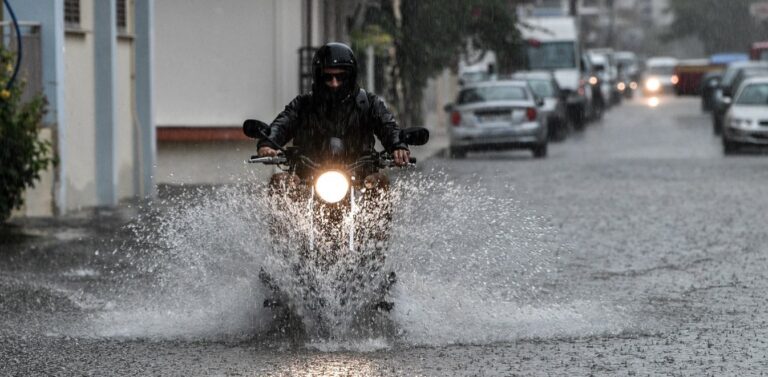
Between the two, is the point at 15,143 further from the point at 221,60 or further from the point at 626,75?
the point at 626,75

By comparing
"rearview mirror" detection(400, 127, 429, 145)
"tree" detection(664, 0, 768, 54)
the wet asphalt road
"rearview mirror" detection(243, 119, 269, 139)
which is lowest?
the wet asphalt road

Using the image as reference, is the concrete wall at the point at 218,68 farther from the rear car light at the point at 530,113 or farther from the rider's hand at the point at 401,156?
the rider's hand at the point at 401,156

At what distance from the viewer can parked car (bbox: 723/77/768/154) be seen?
30.2 m

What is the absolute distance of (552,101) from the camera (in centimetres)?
3875

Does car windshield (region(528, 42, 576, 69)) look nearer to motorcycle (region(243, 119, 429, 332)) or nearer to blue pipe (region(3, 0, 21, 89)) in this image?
blue pipe (region(3, 0, 21, 89))

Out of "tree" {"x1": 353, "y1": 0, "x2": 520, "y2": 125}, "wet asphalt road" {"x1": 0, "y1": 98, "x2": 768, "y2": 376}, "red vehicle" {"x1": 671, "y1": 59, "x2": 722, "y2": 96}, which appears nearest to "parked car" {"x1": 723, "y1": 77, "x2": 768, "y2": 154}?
"tree" {"x1": 353, "y1": 0, "x2": 520, "y2": 125}

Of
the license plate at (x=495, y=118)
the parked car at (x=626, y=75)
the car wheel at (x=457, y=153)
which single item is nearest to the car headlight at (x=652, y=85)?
the parked car at (x=626, y=75)

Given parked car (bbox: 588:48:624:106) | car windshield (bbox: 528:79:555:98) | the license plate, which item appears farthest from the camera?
parked car (bbox: 588:48:624:106)

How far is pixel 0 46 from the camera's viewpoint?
1512 cm

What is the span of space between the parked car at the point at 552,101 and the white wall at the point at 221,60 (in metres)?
12.8

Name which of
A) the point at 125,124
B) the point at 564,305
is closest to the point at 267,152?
the point at 564,305

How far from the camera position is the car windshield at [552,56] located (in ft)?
153

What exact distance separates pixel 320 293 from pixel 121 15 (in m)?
11.8

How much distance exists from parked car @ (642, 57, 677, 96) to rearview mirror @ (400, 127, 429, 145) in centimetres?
8104
